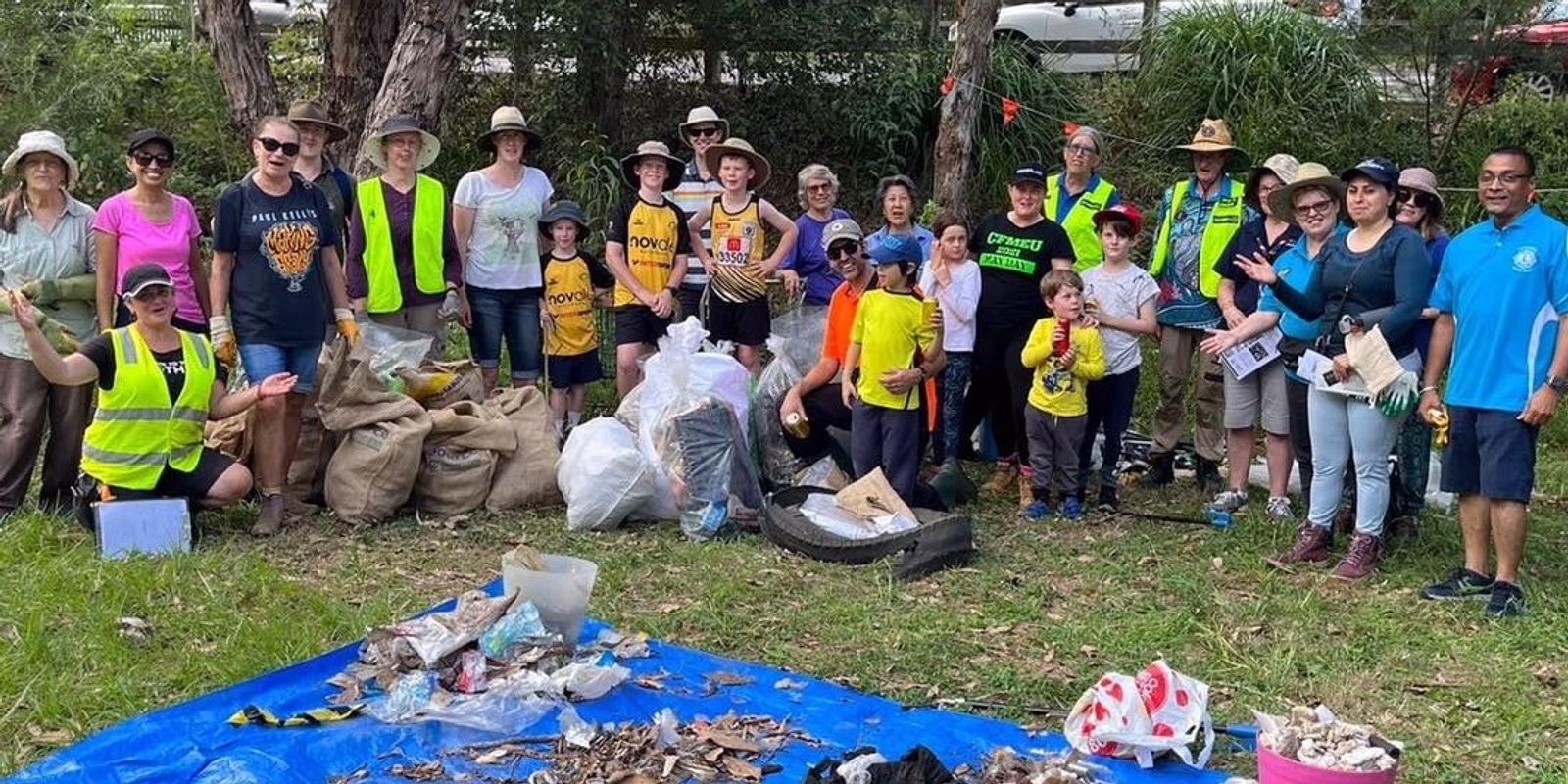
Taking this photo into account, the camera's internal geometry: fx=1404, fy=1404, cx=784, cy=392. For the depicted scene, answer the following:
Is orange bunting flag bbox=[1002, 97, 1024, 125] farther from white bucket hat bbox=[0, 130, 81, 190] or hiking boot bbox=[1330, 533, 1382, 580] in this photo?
white bucket hat bbox=[0, 130, 81, 190]

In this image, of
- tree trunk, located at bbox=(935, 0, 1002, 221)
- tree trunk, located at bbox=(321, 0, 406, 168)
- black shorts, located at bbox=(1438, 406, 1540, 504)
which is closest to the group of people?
black shorts, located at bbox=(1438, 406, 1540, 504)

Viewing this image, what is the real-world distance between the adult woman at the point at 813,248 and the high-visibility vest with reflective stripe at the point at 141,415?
2.77 meters

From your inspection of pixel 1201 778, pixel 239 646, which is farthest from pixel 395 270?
pixel 1201 778

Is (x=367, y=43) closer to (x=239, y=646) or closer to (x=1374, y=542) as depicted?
(x=239, y=646)

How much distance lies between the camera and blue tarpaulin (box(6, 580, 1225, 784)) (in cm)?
365

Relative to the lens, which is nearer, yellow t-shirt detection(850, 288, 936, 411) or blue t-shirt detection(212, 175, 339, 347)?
blue t-shirt detection(212, 175, 339, 347)

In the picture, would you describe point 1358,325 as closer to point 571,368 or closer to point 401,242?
point 571,368

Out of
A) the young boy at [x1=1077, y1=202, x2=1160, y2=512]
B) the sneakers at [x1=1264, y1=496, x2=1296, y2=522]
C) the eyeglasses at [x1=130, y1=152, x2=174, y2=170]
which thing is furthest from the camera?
the young boy at [x1=1077, y1=202, x2=1160, y2=512]

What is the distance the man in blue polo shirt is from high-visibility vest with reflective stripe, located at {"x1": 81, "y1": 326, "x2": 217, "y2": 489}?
466cm

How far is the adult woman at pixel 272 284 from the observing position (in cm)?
573

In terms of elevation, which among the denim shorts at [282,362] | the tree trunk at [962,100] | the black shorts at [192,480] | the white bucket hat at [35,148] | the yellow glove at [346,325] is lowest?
the black shorts at [192,480]

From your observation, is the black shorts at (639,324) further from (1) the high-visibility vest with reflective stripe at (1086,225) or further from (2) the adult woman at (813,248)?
(1) the high-visibility vest with reflective stripe at (1086,225)

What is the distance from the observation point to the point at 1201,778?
3.70 meters

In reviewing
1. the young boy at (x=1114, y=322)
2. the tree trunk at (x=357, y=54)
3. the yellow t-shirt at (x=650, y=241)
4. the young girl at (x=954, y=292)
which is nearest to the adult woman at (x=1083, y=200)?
the young boy at (x=1114, y=322)
